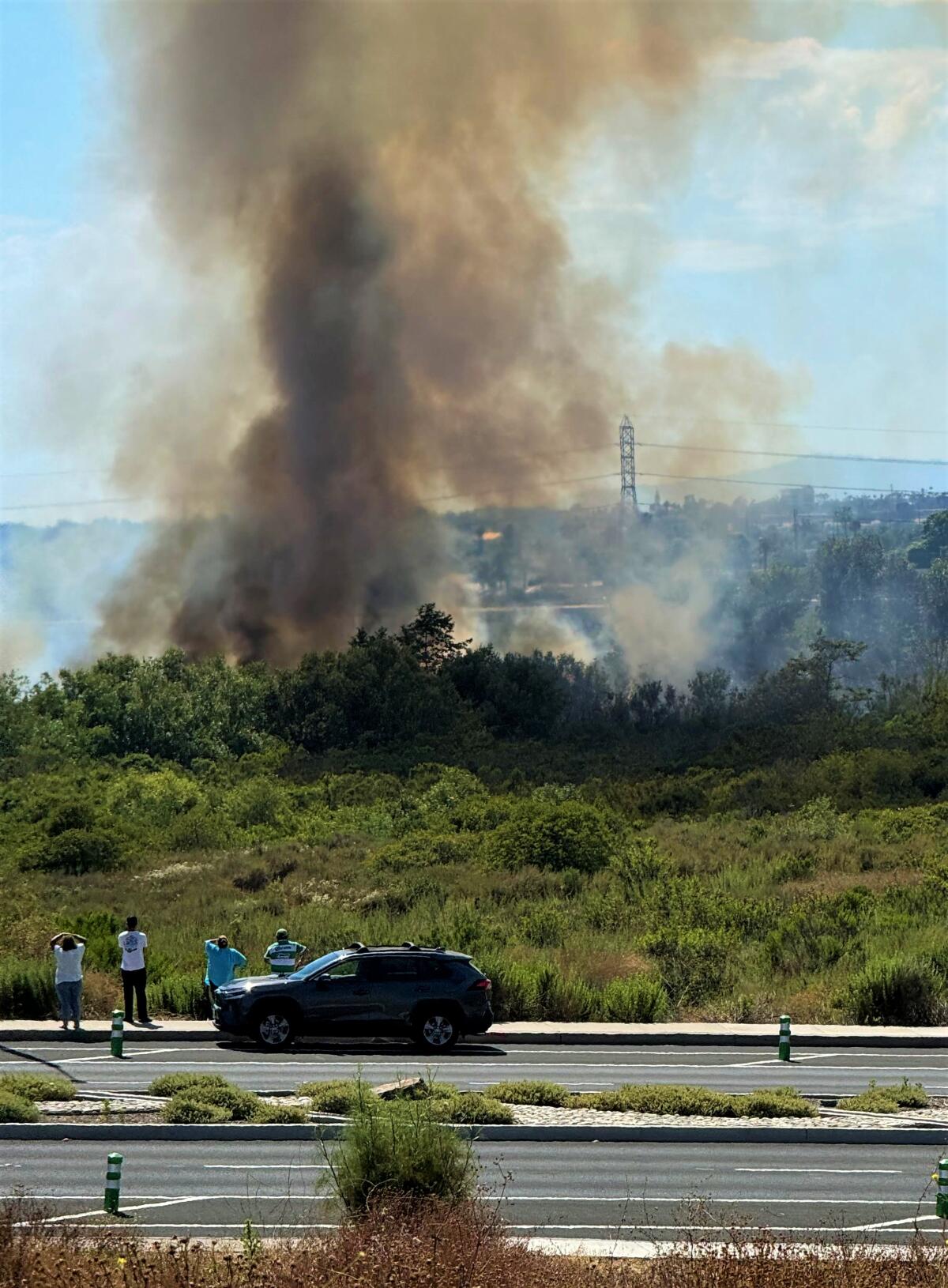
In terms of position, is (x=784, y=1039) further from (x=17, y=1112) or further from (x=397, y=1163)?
(x=397, y=1163)

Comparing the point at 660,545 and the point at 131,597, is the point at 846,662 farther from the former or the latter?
the point at 131,597

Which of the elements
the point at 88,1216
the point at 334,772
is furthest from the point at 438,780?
the point at 88,1216

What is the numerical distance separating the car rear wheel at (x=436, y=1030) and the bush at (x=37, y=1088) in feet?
16.5

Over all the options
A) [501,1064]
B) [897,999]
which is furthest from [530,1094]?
[897,999]

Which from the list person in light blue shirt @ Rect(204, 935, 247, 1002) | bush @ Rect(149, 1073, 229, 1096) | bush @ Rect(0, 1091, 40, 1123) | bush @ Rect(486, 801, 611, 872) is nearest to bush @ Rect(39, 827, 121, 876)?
bush @ Rect(486, 801, 611, 872)

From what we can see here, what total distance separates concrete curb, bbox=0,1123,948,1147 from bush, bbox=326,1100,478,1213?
3.97 m

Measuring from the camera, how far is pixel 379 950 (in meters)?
23.0

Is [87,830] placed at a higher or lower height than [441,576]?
lower

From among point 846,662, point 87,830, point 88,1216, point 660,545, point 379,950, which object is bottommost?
point 88,1216

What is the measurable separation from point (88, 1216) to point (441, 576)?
83863 mm

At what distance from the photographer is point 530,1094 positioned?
18.7 m

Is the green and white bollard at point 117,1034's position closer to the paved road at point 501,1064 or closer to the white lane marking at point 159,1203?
the paved road at point 501,1064

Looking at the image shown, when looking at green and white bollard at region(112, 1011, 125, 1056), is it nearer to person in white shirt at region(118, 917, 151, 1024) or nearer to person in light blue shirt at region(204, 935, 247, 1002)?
person in white shirt at region(118, 917, 151, 1024)

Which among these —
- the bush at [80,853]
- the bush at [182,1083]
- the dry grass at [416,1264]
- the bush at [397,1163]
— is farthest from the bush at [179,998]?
the bush at [80,853]
